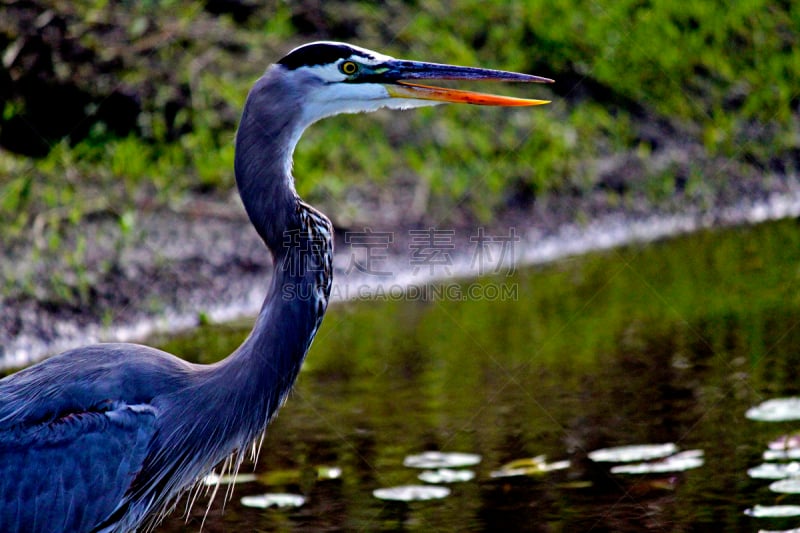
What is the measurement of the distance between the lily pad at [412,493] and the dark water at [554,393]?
5 cm

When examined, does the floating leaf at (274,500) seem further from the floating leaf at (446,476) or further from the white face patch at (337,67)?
the white face patch at (337,67)

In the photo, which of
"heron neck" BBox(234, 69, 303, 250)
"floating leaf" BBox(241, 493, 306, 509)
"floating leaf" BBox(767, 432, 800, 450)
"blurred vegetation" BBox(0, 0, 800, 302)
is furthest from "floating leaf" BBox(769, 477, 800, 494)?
"blurred vegetation" BBox(0, 0, 800, 302)

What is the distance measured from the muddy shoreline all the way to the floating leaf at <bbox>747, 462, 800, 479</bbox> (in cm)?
387

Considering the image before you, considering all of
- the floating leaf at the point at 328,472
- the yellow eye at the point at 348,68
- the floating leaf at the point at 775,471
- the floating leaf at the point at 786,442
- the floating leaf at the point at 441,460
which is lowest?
the floating leaf at the point at 775,471

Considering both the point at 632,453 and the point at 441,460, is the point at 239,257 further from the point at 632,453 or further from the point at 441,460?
the point at 632,453

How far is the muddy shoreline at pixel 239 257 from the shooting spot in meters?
7.79

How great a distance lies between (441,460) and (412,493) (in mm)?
369

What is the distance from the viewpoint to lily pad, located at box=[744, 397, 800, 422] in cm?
579

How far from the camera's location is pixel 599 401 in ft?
20.5

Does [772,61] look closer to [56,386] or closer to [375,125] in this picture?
[375,125]

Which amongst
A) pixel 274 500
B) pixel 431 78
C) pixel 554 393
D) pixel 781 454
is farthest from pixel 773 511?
pixel 431 78

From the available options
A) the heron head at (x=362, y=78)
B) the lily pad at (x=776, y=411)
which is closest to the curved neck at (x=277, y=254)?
the heron head at (x=362, y=78)

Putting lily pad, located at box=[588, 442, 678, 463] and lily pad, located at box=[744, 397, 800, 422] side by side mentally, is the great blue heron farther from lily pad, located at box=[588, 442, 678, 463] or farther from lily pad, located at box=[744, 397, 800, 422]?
lily pad, located at box=[744, 397, 800, 422]

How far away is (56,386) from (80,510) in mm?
455
